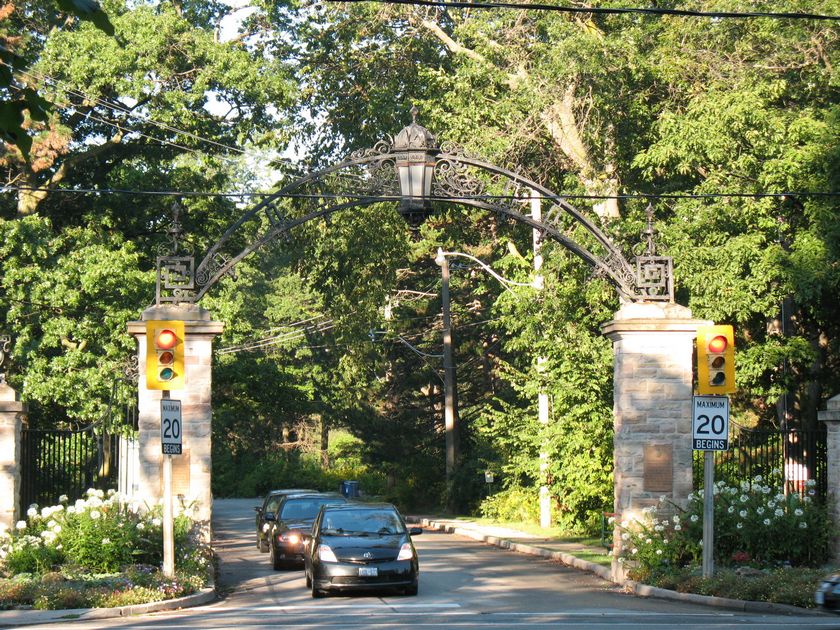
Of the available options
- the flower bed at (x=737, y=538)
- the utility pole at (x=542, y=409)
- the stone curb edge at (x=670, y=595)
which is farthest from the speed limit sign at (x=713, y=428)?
the utility pole at (x=542, y=409)

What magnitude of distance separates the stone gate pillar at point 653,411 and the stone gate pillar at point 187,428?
6.58 meters

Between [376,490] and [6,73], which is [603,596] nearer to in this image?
[6,73]

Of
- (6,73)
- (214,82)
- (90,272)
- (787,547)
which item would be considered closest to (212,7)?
(214,82)

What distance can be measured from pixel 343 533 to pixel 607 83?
13.9m

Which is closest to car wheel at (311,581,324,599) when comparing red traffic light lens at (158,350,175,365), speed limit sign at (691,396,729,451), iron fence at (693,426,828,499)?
red traffic light lens at (158,350,175,365)

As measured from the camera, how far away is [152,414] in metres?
19.1

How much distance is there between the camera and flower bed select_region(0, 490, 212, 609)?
1614cm

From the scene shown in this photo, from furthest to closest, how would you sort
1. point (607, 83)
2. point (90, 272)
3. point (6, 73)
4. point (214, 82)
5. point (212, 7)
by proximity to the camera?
point (212, 7)
point (214, 82)
point (90, 272)
point (607, 83)
point (6, 73)

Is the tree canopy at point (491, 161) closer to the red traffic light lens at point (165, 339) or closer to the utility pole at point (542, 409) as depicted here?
the utility pole at point (542, 409)

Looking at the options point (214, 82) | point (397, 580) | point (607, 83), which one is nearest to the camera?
point (397, 580)

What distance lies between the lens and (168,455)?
17.7m

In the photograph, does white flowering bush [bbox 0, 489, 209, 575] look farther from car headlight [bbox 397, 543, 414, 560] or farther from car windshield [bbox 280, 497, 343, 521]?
car windshield [bbox 280, 497, 343, 521]

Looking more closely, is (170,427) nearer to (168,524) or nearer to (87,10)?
(168,524)

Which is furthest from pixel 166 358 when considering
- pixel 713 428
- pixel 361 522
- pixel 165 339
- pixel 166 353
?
pixel 713 428
